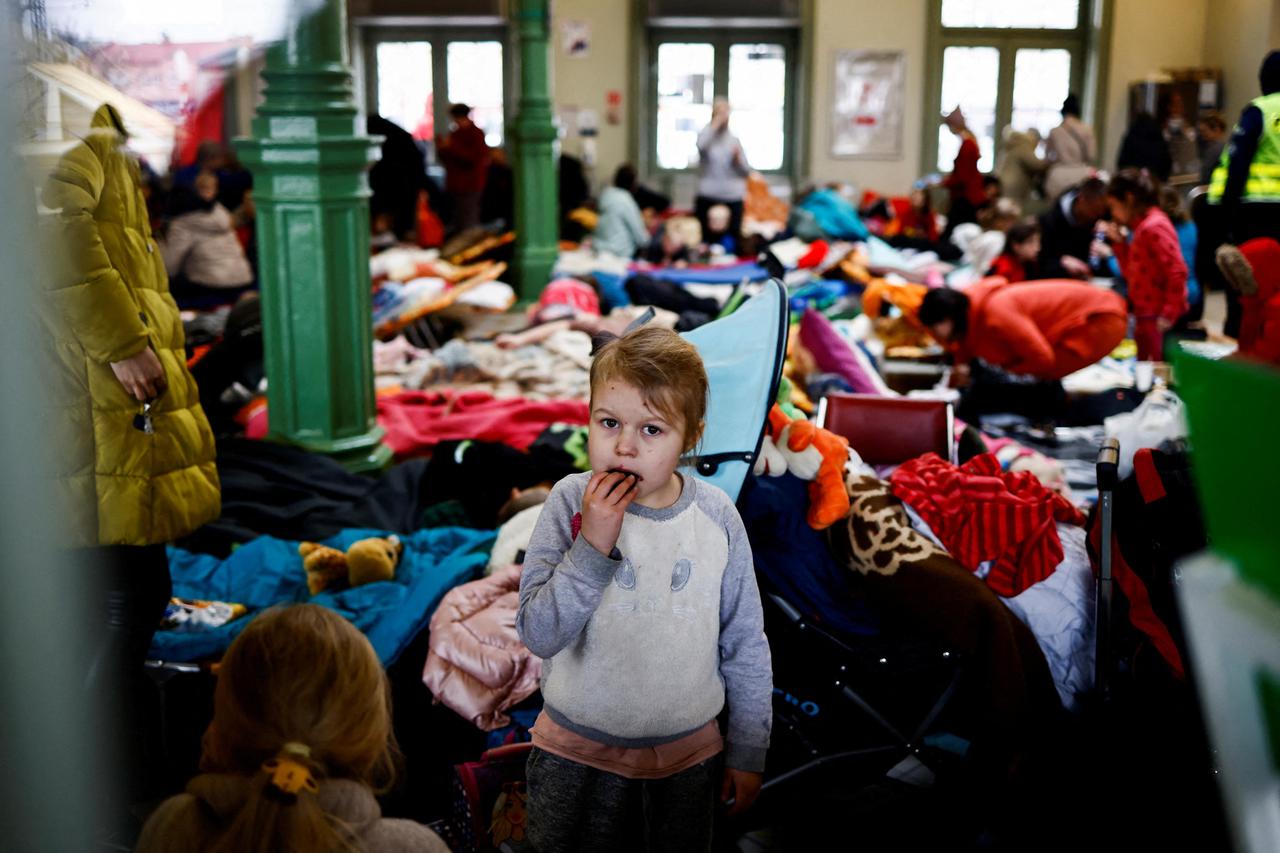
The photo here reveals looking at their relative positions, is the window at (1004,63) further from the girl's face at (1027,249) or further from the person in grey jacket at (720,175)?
the girl's face at (1027,249)

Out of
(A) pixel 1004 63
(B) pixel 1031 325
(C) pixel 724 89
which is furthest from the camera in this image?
(C) pixel 724 89

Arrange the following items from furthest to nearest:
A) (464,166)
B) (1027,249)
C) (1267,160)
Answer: (464,166) < (1027,249) < (1267,160)

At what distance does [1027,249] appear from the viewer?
6473 mm

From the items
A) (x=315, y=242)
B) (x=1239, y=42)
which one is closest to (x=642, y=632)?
(x=315, y=242)

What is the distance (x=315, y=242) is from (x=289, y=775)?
2.70m

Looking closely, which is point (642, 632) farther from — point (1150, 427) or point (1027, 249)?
point (1027, 249)

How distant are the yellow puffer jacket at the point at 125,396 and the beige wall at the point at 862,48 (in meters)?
10.7

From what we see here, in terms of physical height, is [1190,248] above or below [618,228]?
above

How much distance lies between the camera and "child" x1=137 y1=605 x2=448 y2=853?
4.19 ft

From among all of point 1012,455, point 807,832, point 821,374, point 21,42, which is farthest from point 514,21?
point 21,42

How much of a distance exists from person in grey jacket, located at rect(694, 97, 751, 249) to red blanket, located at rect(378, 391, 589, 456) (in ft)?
17.2

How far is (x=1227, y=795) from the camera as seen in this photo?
56 cm

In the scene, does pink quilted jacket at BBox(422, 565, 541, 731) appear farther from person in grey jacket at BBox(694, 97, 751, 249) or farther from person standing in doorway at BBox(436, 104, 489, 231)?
person standing in doorway at BBox(436, 104, 489, 231)

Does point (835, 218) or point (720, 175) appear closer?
point (720, 175)
